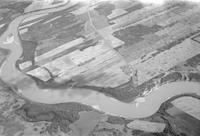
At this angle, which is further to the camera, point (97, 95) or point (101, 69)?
point (101, 69)

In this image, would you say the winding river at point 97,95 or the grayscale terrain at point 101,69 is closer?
the grayscale terrain at point 101,69

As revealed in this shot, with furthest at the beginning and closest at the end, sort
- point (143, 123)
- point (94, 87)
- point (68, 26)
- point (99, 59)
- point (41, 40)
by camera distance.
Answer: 1. point (68, 26)
2. point (41, 40)
3. point (99, 59)
4. point (94, 87)
5. point (143, 123)

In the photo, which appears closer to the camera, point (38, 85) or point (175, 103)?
point (175, 103)

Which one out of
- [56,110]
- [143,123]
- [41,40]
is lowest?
[143,123]

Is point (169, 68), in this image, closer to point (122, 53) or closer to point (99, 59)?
point (122, 53)

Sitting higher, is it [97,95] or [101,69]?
[101,69]

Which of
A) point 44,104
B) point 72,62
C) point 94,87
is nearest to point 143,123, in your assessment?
point 94,87

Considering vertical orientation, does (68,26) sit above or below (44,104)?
above

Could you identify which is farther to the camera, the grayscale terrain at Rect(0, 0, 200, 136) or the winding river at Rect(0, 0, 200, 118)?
the winding river at Rect(0, 0, 200, 118)
